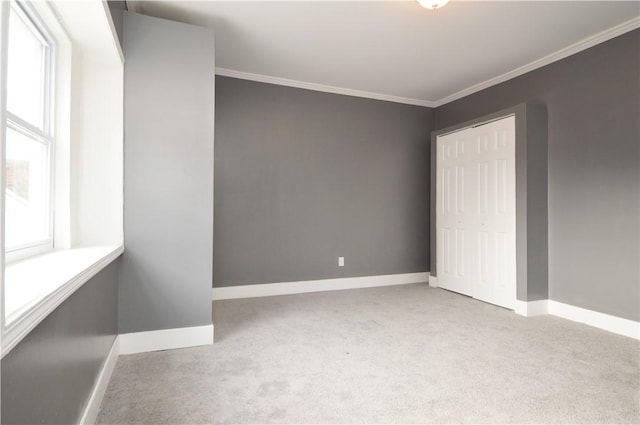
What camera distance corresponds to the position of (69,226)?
204 centimetres

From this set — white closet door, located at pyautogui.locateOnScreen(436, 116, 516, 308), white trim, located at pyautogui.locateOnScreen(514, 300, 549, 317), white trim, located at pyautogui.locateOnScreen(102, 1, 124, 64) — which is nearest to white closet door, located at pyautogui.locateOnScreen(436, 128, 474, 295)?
white closet door, located at pyautogui.locateOnScreen(436, 116, 516, 308)

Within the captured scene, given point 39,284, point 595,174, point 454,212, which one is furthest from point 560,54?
point 39,284

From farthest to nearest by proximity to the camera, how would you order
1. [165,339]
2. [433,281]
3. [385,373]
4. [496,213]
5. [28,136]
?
[433,281] → [496,213] → [165,339] → [385,373] → [28,136]

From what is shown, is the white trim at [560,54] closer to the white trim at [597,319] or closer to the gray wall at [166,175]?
the white trim at [597,319]

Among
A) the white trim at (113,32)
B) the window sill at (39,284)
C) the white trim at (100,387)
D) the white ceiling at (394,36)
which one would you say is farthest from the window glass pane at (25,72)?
the white trim at (100,387)

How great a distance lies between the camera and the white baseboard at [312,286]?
12.6ft

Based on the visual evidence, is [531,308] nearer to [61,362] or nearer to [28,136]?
[61,362]

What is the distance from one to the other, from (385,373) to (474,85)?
11.9 ft

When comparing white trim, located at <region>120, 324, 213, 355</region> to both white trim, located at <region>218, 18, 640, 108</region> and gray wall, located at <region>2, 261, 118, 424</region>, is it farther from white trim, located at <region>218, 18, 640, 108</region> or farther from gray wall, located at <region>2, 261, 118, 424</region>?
white trim, located at <region>218, 18, 640, 108</region>

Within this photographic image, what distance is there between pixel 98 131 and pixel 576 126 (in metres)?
4.00

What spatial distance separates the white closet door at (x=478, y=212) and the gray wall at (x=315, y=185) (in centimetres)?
49

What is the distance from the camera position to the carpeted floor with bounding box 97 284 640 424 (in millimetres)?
1680

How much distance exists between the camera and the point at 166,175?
248cm

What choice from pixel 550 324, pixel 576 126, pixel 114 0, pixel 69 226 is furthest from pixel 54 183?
pixel 576 126
